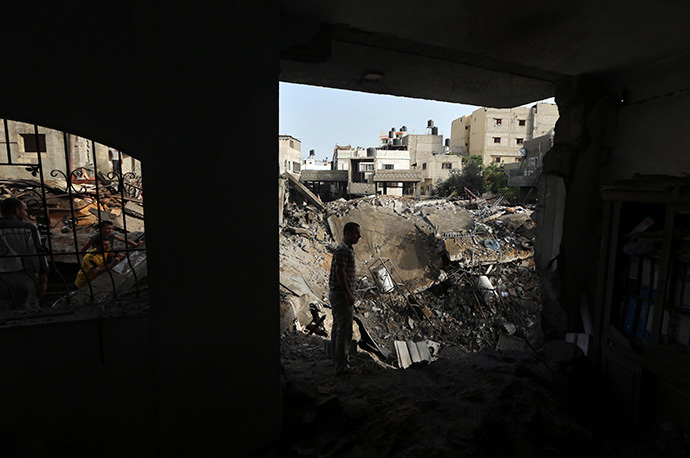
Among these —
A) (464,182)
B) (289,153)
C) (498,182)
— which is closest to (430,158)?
(464,182)

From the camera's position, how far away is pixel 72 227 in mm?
2652

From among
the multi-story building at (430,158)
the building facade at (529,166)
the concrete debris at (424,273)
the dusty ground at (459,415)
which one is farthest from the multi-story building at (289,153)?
the dusty ground at (459,415)

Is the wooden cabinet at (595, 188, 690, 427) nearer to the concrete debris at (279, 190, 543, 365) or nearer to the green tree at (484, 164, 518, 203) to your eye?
the concrete debris at (279, 190, 543, 365)

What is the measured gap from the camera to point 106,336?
7.49 feet

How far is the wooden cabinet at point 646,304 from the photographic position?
254 cm

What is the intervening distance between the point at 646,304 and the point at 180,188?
3.85 meters

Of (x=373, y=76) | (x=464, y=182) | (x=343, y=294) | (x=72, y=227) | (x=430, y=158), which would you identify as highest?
(x=430, y=158)

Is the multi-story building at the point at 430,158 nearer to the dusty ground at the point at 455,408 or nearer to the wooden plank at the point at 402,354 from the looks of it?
the wooden plank at the point at 402,354

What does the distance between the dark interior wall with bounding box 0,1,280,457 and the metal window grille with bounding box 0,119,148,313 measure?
0.27 meters

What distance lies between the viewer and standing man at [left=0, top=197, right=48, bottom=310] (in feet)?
8.05

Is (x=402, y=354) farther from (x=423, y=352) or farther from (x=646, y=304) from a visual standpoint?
(x=646, y=304)

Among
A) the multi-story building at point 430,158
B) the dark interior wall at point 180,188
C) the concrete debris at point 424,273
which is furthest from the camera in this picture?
the multi-story building at point 430,158

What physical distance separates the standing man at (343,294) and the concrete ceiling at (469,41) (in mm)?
1695

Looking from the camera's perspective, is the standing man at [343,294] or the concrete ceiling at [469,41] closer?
the concrete ceiling at [469,41]
